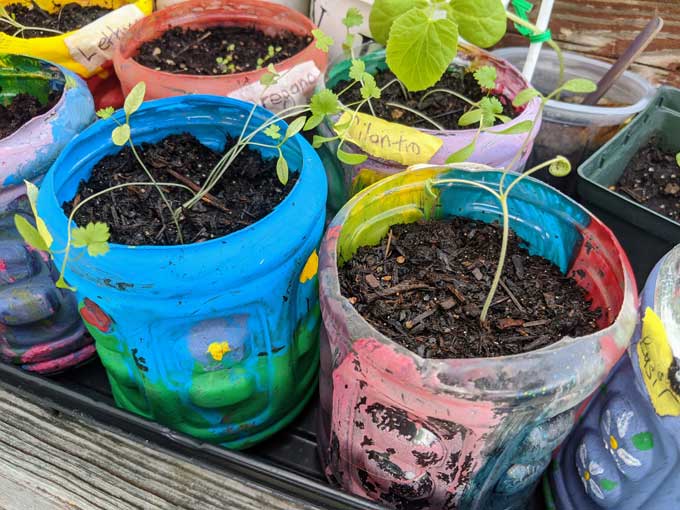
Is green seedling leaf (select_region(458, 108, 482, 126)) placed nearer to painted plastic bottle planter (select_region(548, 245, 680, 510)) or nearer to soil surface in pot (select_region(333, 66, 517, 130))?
soil surface in pot (select_region(333, 66, 517, 130))

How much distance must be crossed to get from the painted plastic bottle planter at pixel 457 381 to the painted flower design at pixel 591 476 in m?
0.07

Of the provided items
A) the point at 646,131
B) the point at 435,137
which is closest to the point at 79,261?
the point at 435,137

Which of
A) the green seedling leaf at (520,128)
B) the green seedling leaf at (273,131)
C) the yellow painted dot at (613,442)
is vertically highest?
the green seedling leaf at (520,128)

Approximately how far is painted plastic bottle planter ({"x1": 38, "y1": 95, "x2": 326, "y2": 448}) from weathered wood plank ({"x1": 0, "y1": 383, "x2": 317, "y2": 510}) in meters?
0.13

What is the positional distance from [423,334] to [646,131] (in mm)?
773

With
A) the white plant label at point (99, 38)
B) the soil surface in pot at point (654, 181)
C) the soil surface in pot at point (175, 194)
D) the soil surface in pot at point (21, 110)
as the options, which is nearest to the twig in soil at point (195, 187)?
the soil surface in pot at point (175, 194)

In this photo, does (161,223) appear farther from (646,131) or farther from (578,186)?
(646,131)

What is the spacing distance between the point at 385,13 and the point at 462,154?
0.34 metres

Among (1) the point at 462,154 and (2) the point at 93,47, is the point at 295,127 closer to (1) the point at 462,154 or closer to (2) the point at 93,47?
(1) the point at 462,154

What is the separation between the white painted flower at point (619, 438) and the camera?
25.9 inches

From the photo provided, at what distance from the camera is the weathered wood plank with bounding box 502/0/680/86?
1.11m

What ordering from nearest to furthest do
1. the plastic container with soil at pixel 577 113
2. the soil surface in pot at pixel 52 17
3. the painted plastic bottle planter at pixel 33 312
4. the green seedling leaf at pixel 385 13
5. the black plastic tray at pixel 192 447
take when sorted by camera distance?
the black plastic tray at pixel 192 447, the painted plastic bottle planter at pixel 33 312, the green seedling leaf at pixel 385 13, the plastic container with soil at pixel 577 113, the soil surface in pot at pixel 52 17

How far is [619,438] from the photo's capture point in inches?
26.5

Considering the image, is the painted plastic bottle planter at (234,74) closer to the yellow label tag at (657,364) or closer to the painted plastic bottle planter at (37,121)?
the painted plastic bottle planter at (37,121)
